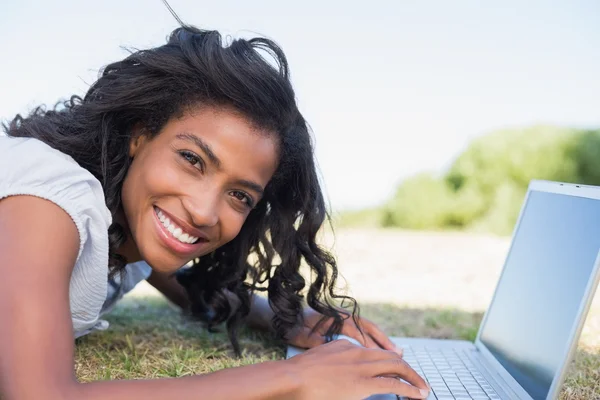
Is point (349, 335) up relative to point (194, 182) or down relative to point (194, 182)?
down

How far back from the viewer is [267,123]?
2.24 m

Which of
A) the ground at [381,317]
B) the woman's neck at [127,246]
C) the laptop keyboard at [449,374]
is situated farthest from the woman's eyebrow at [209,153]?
the laptop keyboard at [449,374]

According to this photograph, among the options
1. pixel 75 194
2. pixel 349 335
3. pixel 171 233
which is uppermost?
pixel 75 194

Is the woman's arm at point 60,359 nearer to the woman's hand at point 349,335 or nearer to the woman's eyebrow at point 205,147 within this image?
the woman's eyebrow at point 205,147

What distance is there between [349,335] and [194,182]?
933mm

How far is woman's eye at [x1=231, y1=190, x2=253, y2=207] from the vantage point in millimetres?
2174

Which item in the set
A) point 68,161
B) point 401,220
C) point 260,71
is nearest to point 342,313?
point 260,71

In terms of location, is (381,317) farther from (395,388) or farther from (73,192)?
(73,192)

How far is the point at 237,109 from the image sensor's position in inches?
86.5

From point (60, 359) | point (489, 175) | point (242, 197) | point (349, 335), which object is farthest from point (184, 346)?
point (489, 175)

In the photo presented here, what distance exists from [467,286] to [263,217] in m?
2.62

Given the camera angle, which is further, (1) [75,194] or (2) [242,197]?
(2) [242,197]

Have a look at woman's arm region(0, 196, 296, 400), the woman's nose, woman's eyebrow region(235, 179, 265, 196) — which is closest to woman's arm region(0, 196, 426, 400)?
woman's arm region(0, 196, 296, 400)

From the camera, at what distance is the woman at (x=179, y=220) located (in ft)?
4.97
